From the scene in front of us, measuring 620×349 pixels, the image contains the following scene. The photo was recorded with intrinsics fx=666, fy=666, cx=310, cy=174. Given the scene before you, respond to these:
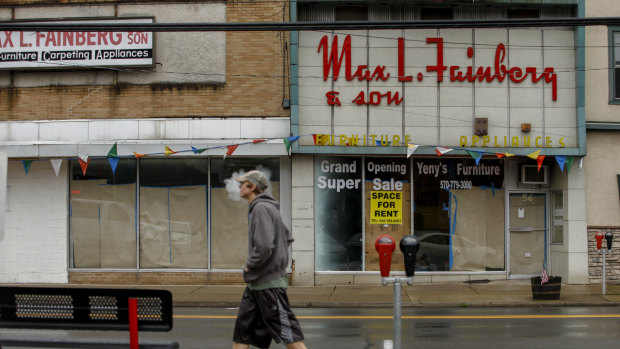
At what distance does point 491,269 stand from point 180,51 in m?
8.34

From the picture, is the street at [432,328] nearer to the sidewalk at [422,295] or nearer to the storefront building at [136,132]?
the sidewalk at [422,295]

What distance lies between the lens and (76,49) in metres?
14.6

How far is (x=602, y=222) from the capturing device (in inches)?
569

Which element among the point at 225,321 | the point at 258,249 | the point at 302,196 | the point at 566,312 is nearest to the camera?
the point at 258,249

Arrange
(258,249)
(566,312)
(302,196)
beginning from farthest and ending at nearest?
1. (302,196)
2. (566,312)
3. (258,249)

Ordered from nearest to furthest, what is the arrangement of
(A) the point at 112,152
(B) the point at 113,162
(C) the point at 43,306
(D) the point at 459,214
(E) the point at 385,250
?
(E) the point at 385,250 → (C) the point at 43,306 → (A) the point at 112,152 → (B) the point at 113,162 → (D) the point at 459,214

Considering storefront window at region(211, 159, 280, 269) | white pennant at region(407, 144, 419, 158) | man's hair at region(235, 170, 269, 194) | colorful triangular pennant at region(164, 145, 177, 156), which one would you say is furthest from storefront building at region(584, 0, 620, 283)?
man's hair at region(235, 170, 269, 194)

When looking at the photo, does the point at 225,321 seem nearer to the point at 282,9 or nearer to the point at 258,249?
the point at 258,249

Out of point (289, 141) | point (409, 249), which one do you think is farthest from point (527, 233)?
point (409, 249)

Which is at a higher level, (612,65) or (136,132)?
(612,65)

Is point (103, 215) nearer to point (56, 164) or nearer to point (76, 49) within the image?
point (56, 164)

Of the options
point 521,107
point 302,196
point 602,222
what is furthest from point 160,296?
point 602,222

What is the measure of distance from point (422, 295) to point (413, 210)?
2351 millimetres

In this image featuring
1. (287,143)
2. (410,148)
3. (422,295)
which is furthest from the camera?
(287,143)
